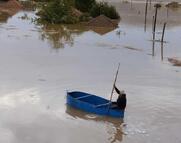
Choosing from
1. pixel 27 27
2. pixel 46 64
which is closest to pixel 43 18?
pixel 27 27

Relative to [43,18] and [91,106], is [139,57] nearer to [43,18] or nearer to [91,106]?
[91,106]

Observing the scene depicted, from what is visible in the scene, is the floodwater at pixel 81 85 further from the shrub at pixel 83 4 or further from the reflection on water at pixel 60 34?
the shrub at pixel 83 4

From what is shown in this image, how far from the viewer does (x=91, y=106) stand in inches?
599

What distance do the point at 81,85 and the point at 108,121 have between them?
13.5ft

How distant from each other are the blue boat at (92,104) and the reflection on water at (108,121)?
14cm

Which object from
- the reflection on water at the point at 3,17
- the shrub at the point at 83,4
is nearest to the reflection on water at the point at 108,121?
the reflection on water at the point at 3,17

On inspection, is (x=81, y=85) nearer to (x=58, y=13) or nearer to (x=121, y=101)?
(x=121, y=101)

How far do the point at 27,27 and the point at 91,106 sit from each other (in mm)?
22551

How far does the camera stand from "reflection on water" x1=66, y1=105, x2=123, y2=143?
13.7 metres

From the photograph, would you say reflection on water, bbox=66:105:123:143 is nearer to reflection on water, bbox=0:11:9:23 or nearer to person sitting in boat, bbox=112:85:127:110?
person sitting in boat, bbox=112:85:127:110

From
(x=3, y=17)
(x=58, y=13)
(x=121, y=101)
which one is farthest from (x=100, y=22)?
(x=121, y=101)

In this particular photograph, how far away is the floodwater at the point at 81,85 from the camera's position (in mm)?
13750

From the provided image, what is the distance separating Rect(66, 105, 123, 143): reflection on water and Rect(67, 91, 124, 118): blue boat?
140 millimetres

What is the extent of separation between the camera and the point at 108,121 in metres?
14.9
